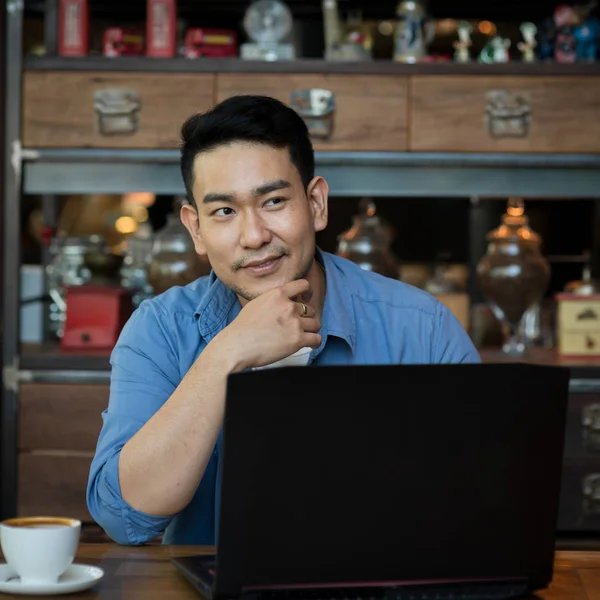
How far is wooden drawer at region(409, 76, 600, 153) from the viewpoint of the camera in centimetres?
277

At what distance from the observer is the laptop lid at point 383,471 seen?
939mm

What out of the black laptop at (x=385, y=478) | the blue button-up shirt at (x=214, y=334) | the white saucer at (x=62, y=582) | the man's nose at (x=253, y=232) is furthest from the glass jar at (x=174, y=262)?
the black laptop at (x=385, y=478)

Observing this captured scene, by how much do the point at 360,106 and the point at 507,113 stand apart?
Answer: 0.37m

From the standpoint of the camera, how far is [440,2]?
3.10 meters

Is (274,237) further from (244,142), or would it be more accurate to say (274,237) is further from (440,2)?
(440,2)

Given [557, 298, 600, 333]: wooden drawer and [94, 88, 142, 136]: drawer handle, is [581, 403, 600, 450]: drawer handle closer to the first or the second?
[557, 298, 600, 333]: wooden drawer

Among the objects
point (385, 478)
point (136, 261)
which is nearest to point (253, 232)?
point (385, 478)

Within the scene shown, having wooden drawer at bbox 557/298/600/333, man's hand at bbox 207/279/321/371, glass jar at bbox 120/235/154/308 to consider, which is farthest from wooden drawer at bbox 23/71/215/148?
man's hand at bbox 207/279/321/371

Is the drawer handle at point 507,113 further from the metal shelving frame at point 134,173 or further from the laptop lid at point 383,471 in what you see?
the laptop lid at point 383,471

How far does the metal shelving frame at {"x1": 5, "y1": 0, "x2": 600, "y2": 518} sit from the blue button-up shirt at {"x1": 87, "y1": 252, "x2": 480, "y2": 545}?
1.09m

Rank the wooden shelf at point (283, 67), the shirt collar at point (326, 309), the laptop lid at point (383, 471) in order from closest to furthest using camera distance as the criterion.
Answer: the laptop lid at point (383, 471) < the shirt collar at point (326, 309) < the wooden shelf at point (283, 67)

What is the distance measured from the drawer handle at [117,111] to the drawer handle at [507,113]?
0.88 m

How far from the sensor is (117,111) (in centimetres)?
277

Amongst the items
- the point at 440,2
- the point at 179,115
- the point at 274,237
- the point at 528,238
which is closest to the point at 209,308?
the point at 274,237
